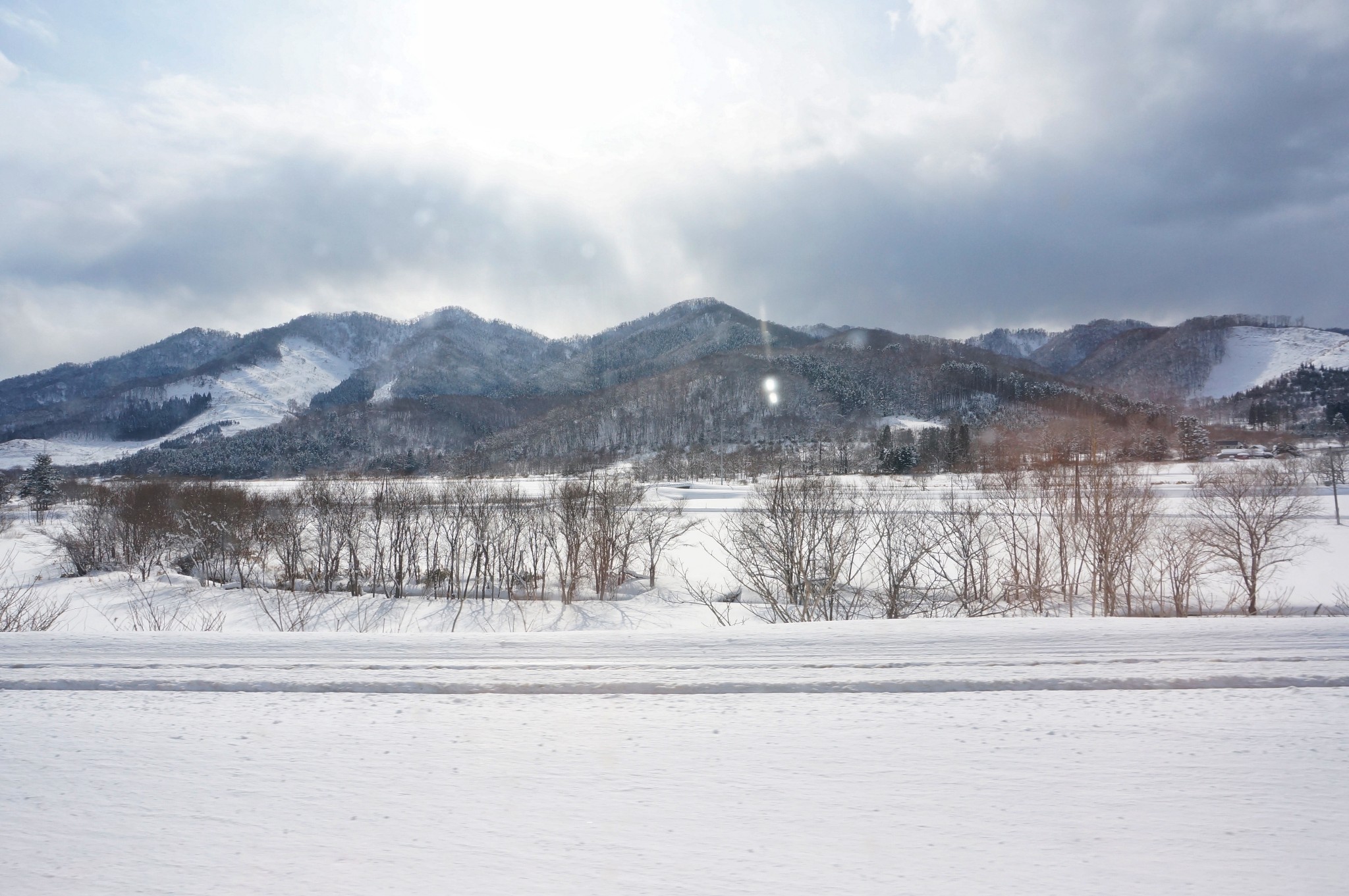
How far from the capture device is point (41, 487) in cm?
6938

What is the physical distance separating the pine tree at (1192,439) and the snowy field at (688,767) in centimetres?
5718

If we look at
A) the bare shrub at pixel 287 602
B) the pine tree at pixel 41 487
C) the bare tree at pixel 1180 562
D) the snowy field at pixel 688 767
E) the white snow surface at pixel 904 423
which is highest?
the white snow surface at pixel 904 423

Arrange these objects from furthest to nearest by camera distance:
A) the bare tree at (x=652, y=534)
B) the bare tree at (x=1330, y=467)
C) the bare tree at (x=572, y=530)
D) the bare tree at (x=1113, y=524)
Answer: the bare tree at (x=1330, y=467) < the bare tree at (x=652, y=534) < the bare tree at (x=572, y=530) < the bare tree at (x=1113, y=524)

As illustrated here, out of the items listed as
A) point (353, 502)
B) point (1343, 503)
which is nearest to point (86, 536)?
point (353, 502)

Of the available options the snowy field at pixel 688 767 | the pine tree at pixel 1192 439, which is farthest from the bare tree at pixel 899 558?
the pine tree at pixel 1192 439

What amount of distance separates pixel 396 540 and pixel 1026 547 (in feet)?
90.7

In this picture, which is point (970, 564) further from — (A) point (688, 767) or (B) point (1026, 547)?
(A) point (688, 767)

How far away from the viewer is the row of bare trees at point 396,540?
27812 mm

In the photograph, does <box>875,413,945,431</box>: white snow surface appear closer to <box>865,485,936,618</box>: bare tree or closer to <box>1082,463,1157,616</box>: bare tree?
<box>1082,463,1157,616</box>: bare tree

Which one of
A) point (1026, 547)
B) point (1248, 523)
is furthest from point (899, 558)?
point (1248, 523)

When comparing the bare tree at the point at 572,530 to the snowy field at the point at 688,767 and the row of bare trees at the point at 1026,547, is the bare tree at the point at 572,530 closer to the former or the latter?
the row of bare trees at the point at 1026,547

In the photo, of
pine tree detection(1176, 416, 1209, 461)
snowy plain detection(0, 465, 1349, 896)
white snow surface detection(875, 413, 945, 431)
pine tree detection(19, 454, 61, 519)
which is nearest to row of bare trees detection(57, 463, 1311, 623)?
snowy plain detection(0, 465, 1349, 896)

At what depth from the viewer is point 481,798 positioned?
335cm

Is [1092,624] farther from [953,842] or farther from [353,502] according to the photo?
[353,502]
